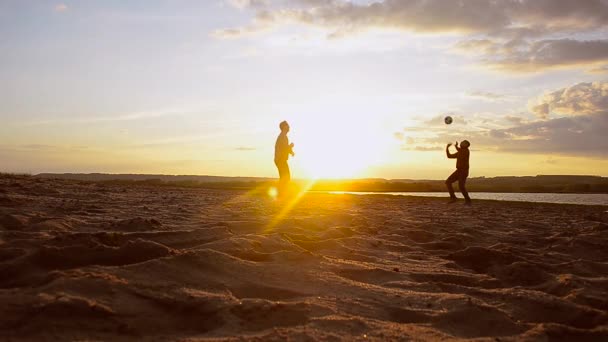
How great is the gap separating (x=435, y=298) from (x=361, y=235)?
8.67 ft

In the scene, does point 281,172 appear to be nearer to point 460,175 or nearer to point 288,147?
point 288,147

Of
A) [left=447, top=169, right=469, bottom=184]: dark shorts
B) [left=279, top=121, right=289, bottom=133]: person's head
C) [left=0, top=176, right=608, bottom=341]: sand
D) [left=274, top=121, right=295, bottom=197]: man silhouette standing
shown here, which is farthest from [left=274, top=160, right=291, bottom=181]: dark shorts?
[left=0, top=176, right=608, bottom=341]: sand

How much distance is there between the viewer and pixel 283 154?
44.1 ft

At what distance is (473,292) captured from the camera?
3271 mm

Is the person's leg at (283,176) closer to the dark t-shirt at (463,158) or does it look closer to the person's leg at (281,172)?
the person's leg at (281,172)

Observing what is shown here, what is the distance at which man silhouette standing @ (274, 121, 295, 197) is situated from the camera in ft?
44.0

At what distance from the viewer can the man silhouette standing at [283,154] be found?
44.0ft

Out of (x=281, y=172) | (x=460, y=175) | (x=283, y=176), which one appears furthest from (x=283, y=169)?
(x=460, y=175)

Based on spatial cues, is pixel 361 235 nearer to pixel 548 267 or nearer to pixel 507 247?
pixel 507 247

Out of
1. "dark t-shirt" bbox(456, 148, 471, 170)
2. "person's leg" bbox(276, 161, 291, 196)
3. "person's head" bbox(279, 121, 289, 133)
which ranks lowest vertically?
"person's leg" bbox(276, 161, 291, 196)

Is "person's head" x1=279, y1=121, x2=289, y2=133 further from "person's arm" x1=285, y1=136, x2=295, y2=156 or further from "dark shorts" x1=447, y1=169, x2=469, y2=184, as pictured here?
"dark shorts" x1=447, y1=169, x2=469, y2=184

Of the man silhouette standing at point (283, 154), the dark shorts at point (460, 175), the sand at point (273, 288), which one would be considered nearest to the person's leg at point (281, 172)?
the man silhouette standing at point (283, 154)

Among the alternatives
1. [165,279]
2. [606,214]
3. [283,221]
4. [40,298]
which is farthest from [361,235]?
[606,214]

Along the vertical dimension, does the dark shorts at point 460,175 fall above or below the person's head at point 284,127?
below
